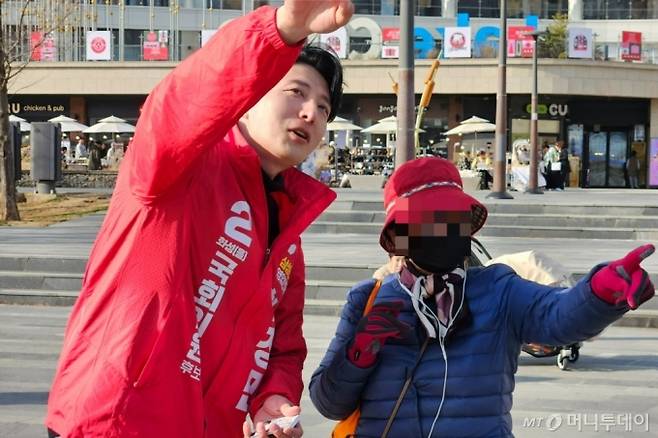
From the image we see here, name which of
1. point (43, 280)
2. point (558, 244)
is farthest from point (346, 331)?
point (558, 244)

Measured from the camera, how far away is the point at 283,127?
245 cm

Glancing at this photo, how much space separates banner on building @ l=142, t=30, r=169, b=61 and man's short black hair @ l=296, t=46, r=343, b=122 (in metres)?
48.3

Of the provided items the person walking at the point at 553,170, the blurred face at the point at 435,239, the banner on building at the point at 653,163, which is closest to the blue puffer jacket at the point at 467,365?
the blurred face at the point at 435,239

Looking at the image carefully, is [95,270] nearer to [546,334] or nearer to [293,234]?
[293,234]

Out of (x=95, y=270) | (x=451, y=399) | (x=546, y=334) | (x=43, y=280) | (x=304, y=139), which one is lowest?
(x=43, y=280)

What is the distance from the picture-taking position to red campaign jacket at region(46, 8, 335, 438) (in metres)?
1.91

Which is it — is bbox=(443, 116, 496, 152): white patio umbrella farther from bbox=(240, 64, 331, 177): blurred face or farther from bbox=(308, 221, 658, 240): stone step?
bbox=(240, 64, 331, 177): blurred face

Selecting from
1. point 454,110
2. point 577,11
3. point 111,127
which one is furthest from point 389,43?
point 577,11

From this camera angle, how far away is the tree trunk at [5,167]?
19.8 meters

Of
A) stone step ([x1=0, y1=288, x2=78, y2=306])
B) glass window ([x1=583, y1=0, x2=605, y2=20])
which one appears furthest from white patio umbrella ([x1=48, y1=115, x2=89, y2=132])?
stone step ([x1=0, y1=288, x2=78, y2=306])

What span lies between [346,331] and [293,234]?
0.52m

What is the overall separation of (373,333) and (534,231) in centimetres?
1498

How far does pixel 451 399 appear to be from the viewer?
2742 mm

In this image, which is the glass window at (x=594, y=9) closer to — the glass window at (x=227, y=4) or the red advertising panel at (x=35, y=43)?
the glass window at (x=227, y=4)
